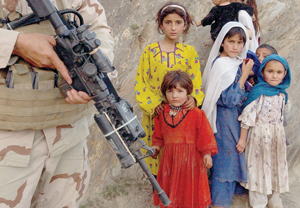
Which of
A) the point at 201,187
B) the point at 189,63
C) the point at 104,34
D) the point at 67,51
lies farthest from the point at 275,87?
the point at 67,51

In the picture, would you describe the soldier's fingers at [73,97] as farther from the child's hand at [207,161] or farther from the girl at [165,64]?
the child's hand at [207,161]

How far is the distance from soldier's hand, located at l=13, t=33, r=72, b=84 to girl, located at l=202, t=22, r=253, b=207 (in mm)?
1786

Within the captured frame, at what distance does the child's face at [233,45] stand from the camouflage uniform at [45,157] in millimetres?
1550

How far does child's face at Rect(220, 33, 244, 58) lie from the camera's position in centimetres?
276

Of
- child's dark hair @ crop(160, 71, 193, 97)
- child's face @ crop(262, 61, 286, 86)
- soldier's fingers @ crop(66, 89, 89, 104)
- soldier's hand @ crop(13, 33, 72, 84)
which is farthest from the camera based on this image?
child's face @ crop(262, 61, 286, 86)

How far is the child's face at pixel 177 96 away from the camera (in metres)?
2.49

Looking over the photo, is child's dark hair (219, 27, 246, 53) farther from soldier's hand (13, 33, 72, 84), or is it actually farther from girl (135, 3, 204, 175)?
soldier's hand (13, 33, 72, 84)

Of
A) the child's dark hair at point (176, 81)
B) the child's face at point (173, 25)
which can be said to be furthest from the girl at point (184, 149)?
the child's face at point (173, 25)

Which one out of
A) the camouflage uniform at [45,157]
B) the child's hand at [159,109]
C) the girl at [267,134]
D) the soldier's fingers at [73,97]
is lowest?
the girl at [267,134]

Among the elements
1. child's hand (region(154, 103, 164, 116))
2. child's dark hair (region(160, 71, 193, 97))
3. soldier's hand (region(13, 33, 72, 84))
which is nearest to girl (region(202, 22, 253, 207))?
child's dark hair (region(160, 71, 193, 97))

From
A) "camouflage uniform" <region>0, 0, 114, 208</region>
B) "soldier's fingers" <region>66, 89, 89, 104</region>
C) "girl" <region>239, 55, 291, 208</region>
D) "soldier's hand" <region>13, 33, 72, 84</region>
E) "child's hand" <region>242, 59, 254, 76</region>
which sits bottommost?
"girl" <region>239, 55, 291, 208</region>

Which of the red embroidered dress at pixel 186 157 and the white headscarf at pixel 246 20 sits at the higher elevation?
the white headscarf at pixel 246 20

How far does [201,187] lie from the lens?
2479 millimetres

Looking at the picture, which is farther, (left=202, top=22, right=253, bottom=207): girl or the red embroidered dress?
(left=202, top=22, right=253, bottom=207): girl
